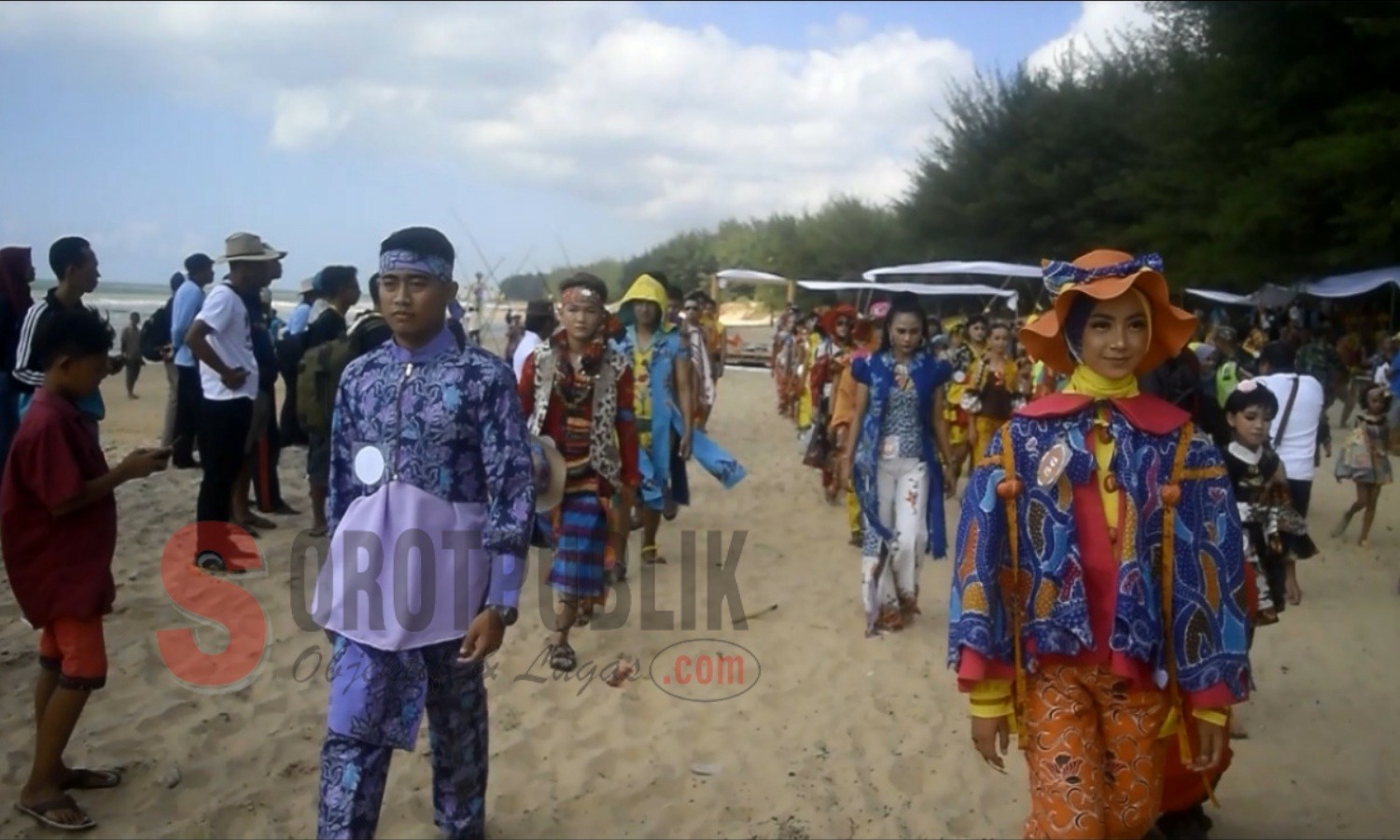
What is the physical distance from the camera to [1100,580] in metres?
2.86

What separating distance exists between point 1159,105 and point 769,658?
2416cm

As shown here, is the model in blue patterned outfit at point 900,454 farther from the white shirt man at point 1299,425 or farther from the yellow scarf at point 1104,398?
the yellow scarf at point 1104,398

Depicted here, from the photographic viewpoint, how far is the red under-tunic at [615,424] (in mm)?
5695

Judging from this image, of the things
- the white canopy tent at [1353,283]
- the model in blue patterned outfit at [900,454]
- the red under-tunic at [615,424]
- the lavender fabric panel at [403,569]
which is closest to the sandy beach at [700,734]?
the model in blue patterned outfit at [900,454]

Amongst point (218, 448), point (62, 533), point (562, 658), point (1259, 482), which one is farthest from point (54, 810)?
point (1259, 482)

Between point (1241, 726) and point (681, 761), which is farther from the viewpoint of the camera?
point (1241, 726)

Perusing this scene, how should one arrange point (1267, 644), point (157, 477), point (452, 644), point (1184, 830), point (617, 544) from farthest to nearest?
point (157, 477) < point (617, 544) < point (1267, 644) < point (1184, 830) < point (452, 644)

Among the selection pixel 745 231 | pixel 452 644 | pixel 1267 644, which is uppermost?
pixel 745 231

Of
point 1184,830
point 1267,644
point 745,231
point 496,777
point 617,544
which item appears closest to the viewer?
point 1184,830

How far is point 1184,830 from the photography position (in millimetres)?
3854

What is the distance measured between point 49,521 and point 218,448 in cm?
327

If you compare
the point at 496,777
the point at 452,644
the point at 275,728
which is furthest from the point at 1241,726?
the point at 275,728

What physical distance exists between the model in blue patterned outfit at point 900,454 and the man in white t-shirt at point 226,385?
12.2 ft

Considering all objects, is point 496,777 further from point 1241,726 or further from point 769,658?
point 1241,726
